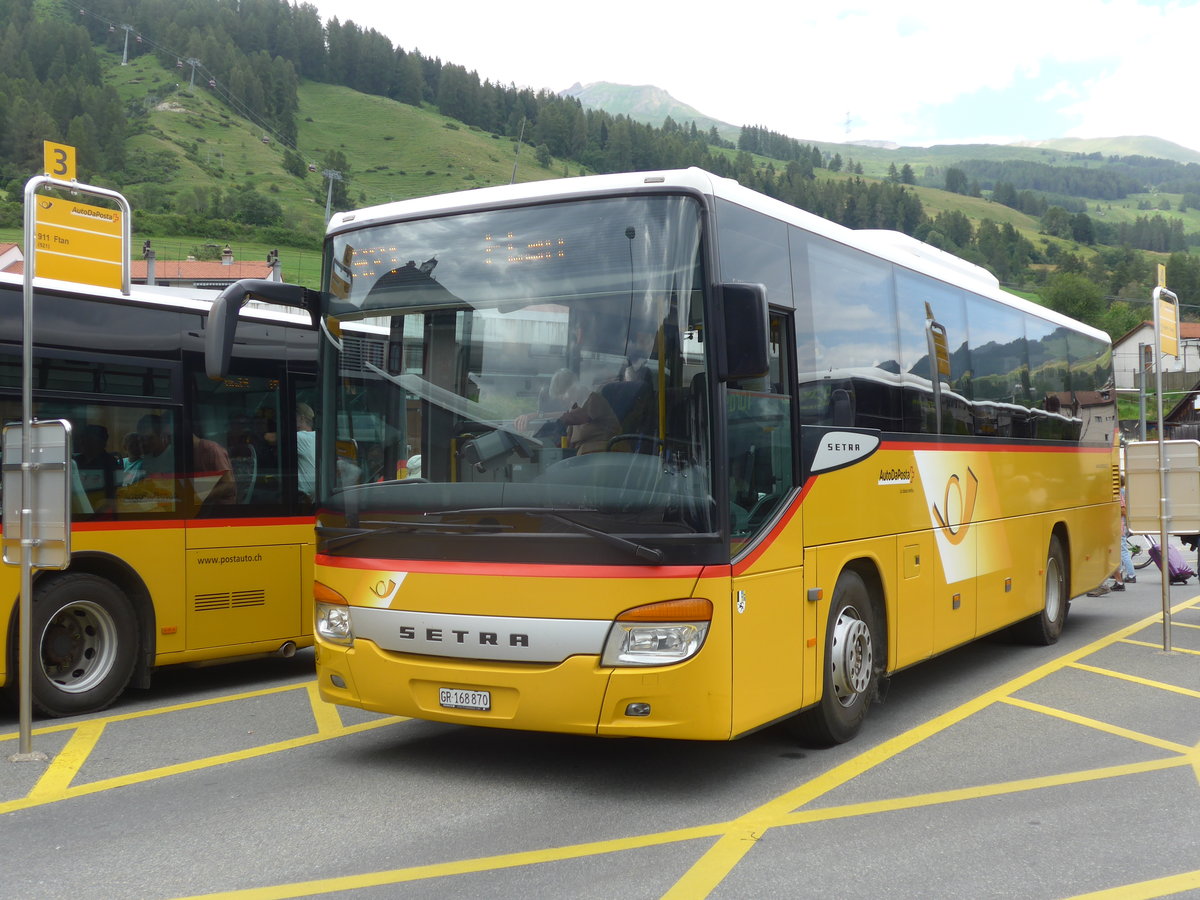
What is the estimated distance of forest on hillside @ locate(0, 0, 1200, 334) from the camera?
11169 centimetres

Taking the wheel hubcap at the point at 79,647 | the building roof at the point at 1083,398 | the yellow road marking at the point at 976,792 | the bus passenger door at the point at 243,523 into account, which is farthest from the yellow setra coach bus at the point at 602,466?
the building roof at the point at 1083,398

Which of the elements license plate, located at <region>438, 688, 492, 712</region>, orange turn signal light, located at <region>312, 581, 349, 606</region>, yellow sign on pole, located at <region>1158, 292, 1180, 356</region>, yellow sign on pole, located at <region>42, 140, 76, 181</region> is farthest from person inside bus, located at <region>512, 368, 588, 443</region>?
yellow sign on pole, located at <region>1158, 292, 1180, 356</region>

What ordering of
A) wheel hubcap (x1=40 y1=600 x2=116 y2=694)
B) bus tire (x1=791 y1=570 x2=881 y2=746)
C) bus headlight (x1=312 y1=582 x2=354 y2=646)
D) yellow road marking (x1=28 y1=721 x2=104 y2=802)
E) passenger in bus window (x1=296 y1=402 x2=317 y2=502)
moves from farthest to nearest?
1. passenger in bus window (x1=296 y1=402 x2=317 y2=502)
2. wheel hubcap (x1=40 y1=600 x2=116 y2=694)
3. bus tire (x1=791 y1=570 x2=881 y2=746)
4. bus headlight (x1=312 y1=582 x2=354 y2=646)
5. yellow road marking (x1=28 y1=721 x2=104 y2=802)

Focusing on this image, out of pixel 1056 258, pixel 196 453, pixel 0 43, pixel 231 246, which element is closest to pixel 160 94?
pixel 0 43

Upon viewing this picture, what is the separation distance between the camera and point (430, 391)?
6.10 meters

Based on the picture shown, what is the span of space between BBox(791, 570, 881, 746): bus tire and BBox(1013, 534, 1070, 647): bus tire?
4.49 m

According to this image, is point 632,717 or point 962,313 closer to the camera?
point 632,717

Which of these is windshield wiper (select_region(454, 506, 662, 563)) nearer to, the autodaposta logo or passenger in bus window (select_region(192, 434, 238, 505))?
the autodaposta logo

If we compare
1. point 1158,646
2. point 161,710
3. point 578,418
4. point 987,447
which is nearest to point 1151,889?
point 578,418

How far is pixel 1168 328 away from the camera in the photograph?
11.4 meters

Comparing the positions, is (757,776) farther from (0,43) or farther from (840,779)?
(0,43)

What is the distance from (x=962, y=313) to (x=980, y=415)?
0.83m

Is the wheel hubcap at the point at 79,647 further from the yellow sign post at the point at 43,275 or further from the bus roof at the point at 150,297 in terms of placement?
the bus roof at the point at 150,297

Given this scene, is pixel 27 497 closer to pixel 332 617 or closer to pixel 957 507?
pixel 332 617
